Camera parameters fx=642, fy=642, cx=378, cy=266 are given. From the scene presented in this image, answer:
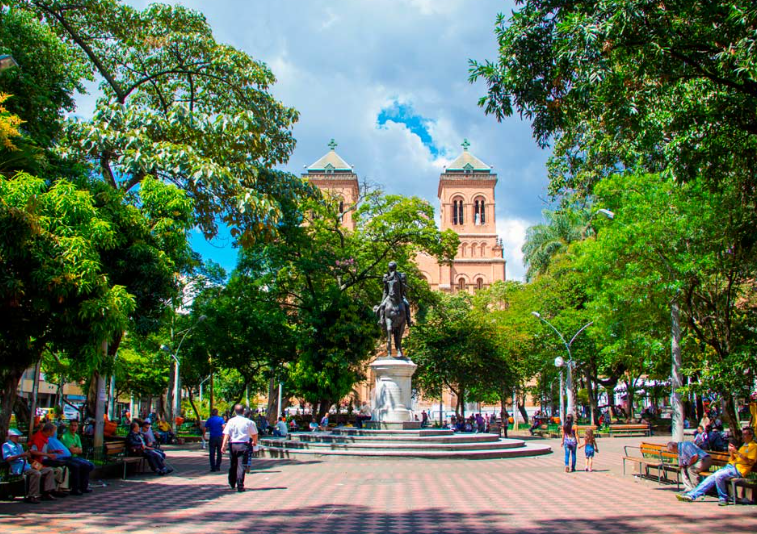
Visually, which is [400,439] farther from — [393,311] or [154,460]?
[154,460]

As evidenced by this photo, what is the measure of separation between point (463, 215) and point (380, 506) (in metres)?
65.3

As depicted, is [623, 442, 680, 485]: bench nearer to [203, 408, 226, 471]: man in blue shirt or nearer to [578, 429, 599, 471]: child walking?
[578, 429, 599, 471]: child walking

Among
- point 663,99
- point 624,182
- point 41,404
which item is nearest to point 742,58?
point 663,99

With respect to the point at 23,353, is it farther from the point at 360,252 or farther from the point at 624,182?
the point at 360,252

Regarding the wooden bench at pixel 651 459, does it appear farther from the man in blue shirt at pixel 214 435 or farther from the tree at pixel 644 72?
the man in blue shirt at pixel 214 435

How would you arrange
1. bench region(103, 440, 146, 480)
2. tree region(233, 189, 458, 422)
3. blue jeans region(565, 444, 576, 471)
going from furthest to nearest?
tree region(233, 189, 458, 422)
blue jeans region(565, 444, 576, 471)
bench region(103, 440, 146, 480)

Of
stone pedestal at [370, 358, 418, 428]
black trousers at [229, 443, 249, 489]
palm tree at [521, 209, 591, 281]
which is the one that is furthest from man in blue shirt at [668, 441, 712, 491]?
palm tree at [521, 209, 591, 281]

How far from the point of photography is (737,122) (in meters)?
9.01

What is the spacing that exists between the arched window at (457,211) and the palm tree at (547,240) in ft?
100

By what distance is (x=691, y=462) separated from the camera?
9766 millimetres

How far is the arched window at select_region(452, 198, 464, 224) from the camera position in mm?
72562

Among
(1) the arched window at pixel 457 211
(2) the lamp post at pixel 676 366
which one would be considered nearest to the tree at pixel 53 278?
(2) the lamp post at pixel 676 366

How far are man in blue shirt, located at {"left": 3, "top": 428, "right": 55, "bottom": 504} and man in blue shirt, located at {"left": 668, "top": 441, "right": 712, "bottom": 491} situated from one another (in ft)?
30.0

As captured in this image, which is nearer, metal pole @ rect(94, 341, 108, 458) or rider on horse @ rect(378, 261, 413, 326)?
metal pole @ rect(94, 341, 108, 458)
